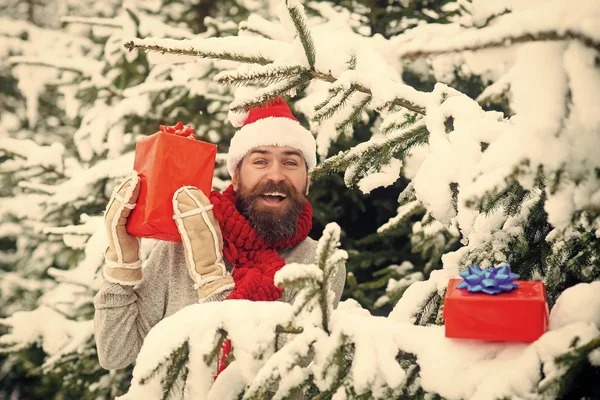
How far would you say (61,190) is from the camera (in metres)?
3.26

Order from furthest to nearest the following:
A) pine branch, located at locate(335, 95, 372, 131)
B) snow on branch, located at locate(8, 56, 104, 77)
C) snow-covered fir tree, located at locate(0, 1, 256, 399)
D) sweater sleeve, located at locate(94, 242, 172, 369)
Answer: snow on branch, located at locate(8, 56, 104, 77), snow-covered fir tree, located at locate(0, 1, 256, 399), sweater sleeve, located at locate(94, 242, 172, 369), pine branch, located at locate(335, 95, 372, 131)

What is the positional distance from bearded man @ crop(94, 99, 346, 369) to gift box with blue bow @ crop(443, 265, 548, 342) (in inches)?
37.3

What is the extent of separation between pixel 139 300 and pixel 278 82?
3.91 ft

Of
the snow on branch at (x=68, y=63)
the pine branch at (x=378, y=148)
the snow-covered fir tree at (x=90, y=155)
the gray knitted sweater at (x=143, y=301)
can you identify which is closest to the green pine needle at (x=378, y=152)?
the pine branch at (x=378, y=148)

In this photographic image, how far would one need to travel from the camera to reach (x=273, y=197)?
7.69 feet

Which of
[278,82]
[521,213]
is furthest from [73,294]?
[521,213]

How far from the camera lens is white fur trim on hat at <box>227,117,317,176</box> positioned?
2.36 meters

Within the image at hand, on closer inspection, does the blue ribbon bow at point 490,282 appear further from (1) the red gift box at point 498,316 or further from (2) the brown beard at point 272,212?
(2) the brown beard at point 272,212

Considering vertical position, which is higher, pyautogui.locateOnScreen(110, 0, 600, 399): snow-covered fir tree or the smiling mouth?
pyautogui.locateOnScreen(110, 0, 600, 399): snow-covered fir tree

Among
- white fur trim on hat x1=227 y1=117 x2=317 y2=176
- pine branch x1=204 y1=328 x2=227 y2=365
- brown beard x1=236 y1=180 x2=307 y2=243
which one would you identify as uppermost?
pine branch x1=204 y1=328 x2=227 y2=365

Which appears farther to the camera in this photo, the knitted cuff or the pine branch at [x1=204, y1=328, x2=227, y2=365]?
the knitted cuff

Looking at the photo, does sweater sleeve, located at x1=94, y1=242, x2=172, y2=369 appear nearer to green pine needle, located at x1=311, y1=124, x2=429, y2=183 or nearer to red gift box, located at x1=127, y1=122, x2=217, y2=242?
red gift box, located at x1=127, y1=122, x2=217, y2=242

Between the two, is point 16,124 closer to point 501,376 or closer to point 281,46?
point 281,46

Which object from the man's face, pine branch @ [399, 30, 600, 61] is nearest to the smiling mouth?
the man's face
